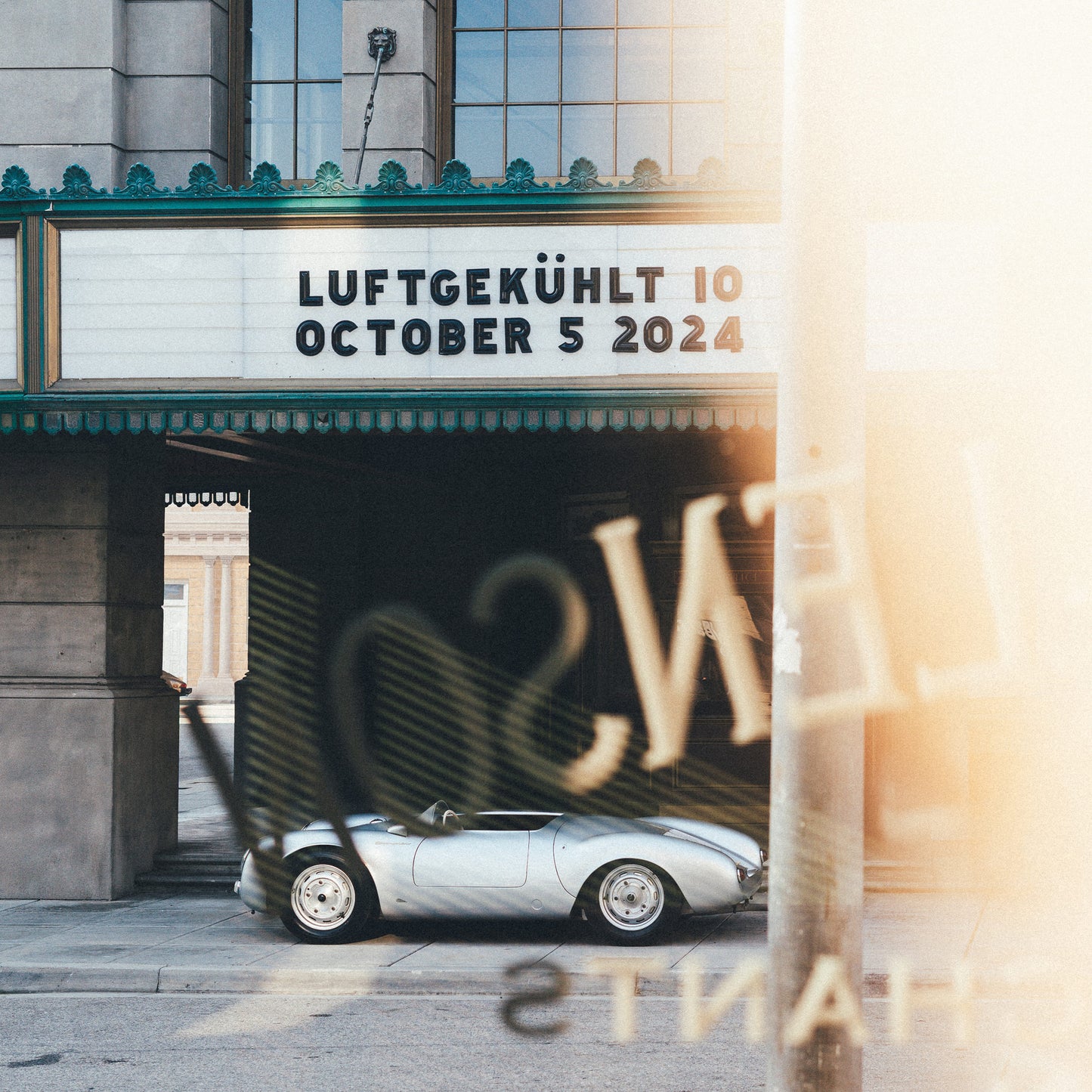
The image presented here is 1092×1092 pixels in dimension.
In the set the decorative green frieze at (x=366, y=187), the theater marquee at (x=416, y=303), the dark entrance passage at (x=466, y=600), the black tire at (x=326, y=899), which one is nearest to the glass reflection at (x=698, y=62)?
the decorative green frieze at (x=366, y=187)

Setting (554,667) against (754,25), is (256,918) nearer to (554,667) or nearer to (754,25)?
(554,667)

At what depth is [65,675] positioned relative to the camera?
10.8m

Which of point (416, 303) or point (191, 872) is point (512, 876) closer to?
point (191, 872)

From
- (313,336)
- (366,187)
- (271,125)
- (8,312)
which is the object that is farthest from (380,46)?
(8,312)

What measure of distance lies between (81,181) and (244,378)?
1903 mm

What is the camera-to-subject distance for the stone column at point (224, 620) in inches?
1565

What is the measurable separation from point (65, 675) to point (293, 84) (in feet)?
19.0

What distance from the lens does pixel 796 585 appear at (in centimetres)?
374

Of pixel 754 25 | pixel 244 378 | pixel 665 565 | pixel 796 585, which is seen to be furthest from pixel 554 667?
pixel 796 585

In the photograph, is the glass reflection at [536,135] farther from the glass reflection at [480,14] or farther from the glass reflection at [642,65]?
the glass reflection at [480,14]

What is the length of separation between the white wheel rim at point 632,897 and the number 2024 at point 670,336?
3.62 m

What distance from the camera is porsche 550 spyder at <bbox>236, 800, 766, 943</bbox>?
8992 mm

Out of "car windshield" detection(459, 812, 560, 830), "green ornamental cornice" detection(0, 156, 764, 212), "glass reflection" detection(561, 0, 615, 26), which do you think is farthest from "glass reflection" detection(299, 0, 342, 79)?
"car windshield" detection(459, 812, 560, 830)

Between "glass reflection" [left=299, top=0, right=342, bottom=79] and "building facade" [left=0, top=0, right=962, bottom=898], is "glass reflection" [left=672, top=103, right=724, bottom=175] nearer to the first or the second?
"building facade" [left=0, top=0, right=962, bottom=898]
